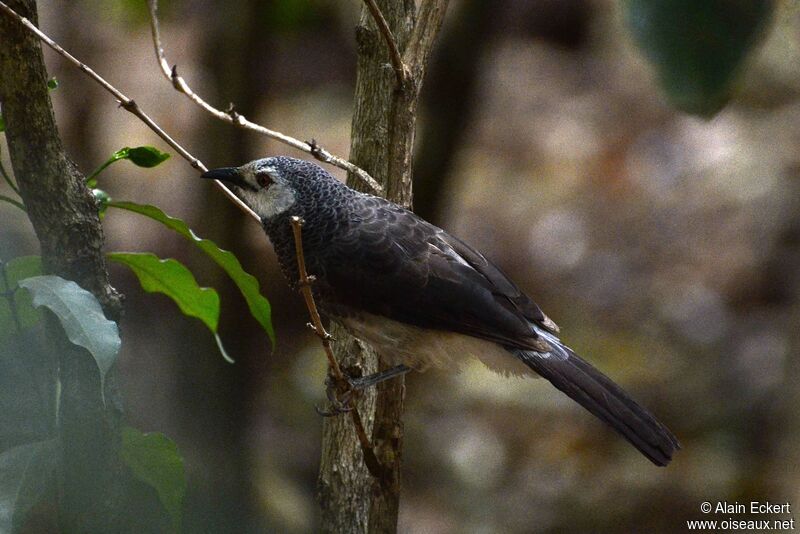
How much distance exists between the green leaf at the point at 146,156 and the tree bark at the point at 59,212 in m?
0.18

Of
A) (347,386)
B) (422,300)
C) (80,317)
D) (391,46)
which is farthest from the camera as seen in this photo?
(422,300)

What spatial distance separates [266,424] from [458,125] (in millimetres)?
2803

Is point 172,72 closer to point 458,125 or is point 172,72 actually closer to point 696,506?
point 458,125

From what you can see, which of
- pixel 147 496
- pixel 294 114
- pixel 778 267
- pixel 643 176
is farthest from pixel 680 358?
pixel 147 496

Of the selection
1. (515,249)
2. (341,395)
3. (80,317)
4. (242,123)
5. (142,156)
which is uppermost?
(515,249)

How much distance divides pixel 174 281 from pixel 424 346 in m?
0.98

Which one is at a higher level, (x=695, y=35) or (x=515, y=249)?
(x=515, y=249)

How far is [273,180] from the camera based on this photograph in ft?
11.2

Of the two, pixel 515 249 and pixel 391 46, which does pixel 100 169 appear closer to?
pixel 391 46

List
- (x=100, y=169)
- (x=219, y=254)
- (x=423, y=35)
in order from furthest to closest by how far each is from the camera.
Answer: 1. (x=423, y=35)
2. (x=219, y=254)
3. (x=100, y=169)

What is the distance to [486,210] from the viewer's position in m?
8.67

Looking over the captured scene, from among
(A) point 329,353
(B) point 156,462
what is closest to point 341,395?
(A) point 329,353

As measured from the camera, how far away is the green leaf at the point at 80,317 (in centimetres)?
178

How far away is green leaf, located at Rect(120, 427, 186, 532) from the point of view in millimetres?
2061
